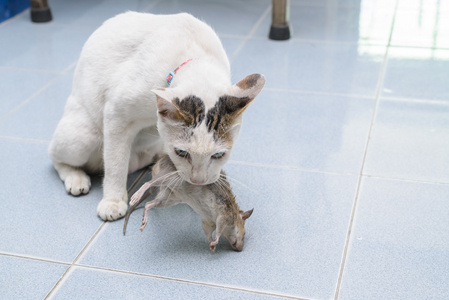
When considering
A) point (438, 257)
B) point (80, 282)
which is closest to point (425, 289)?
point (438, 257)

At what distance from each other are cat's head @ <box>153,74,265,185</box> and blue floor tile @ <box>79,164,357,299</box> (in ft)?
0.98

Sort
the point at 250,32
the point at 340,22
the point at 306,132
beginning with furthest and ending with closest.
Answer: the point at 340,22, the point at 250,32, the point at 306,132

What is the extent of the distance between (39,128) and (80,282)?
3.72ft

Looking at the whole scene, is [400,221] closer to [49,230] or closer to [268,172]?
[268,172]

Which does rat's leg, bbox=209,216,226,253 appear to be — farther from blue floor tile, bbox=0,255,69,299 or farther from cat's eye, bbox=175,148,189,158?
blue floor tile, bbox=0,255,69,299

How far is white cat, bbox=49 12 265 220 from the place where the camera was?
1.65m

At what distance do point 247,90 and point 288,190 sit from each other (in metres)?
0.67

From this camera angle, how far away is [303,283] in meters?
1.74

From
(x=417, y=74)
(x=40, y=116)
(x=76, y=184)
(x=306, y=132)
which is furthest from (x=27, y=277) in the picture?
(x=417, y=74)

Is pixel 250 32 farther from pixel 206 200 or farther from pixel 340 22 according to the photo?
pixel 206 200

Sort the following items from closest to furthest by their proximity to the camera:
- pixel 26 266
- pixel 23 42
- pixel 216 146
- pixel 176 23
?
pixel 216 146
pixel 26 266
pixel 176 23
pixel 23 42

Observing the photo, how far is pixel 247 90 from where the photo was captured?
166 cm

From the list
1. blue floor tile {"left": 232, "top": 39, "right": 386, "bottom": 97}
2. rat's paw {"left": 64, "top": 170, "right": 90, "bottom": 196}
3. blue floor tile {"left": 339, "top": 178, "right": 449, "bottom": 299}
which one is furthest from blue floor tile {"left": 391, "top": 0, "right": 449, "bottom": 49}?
rat's paw {"left": 64, "top": 170, "right": 90, "bottom": 196}

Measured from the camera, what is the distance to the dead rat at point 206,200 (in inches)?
70.0
